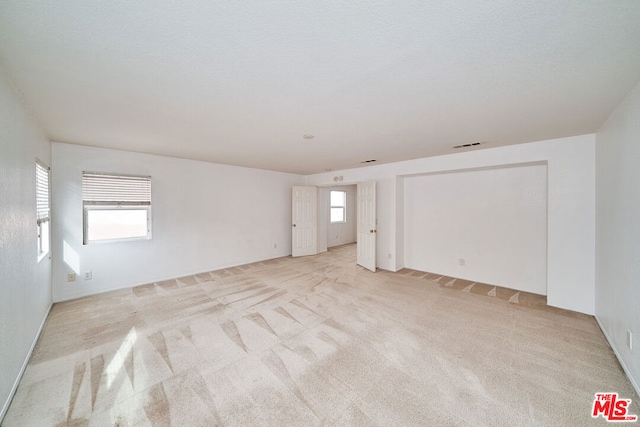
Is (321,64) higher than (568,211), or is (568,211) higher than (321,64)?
(321,64)

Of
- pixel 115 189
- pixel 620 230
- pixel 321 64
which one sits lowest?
pixel 620 230

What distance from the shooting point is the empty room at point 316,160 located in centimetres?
135

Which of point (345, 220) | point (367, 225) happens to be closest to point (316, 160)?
point (367, 225)

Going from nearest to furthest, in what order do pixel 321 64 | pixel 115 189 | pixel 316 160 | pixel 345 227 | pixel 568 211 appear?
pixel 321 64 < pixel 568 211 < pixel 115 189 < pixel 316 160 < pixel 345 227

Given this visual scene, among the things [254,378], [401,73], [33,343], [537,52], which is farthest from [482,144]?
[33,343]

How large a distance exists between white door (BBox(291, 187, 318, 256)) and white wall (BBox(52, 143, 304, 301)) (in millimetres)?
266

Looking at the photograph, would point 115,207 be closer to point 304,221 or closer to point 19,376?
point 19,376

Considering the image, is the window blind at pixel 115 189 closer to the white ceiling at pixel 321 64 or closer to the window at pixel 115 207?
the window at pixel 115 207

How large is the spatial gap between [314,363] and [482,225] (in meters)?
4.00

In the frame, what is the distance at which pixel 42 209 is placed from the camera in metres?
2.98

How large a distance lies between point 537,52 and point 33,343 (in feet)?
16.2

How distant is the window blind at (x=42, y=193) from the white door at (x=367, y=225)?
5.17 metres

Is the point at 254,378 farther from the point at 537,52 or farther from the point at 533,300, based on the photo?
the point at 533,300

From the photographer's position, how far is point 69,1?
3.61 ft
